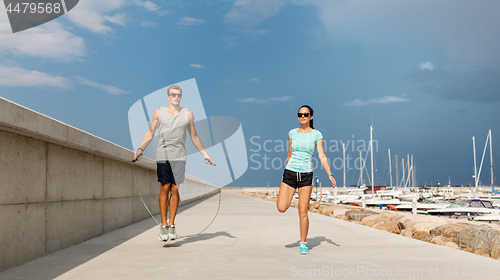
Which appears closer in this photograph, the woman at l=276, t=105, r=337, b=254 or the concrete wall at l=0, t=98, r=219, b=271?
the concrete wall at l=0, t=98, r=219, b=271

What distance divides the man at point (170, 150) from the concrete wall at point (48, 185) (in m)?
1.09

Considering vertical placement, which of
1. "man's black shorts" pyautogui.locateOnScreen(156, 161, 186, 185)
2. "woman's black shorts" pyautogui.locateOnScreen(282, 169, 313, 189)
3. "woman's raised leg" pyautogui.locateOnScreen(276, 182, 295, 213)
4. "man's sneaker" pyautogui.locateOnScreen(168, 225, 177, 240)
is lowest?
"man's sneaker" pyautogui.locateOnScreen(168, 225, 177, 240)

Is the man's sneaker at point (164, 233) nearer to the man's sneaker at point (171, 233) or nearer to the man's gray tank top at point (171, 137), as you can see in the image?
the man's sneaker at point (171, 233)

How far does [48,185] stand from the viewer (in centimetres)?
501

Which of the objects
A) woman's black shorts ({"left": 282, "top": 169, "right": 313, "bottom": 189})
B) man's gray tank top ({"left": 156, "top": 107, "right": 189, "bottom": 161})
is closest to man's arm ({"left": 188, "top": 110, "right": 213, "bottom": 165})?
man's gray tank top ({"left": 156, "top": 107, "right": 189, "bottom": 161})

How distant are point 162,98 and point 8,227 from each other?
10.5 feet

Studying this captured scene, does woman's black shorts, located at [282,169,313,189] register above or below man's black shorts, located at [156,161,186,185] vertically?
below

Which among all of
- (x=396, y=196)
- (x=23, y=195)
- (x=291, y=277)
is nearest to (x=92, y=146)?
(x=23, y=195)

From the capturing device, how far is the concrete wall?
405 centimetres

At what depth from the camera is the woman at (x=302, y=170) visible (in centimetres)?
528

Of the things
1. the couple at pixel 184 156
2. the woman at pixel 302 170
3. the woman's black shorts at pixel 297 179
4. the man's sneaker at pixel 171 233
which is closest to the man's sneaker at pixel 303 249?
the couple at pixel 184 156

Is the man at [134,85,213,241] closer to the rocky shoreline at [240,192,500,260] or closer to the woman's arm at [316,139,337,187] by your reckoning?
the woman's arm at [316,139,337,187]

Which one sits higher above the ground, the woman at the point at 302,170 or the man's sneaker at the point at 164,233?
the woman at the point at 302,170

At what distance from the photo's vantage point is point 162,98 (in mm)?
6652
